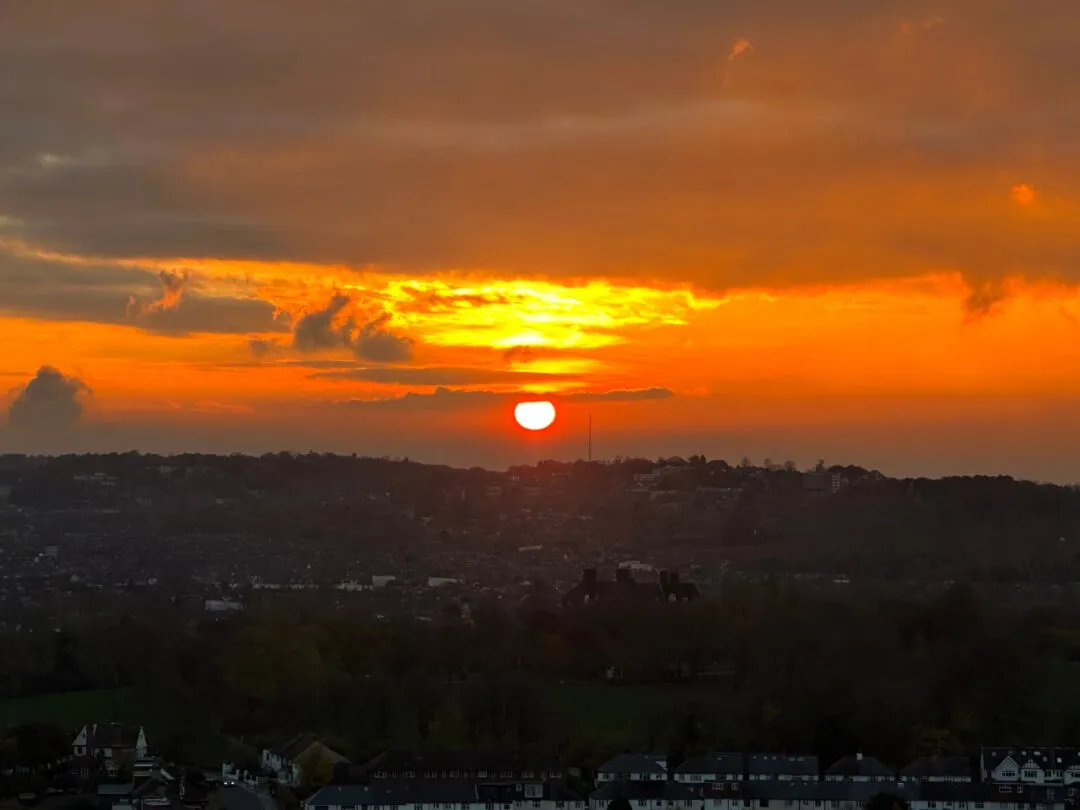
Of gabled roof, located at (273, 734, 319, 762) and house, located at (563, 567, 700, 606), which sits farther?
house, located at (563, 567, 700, 606)

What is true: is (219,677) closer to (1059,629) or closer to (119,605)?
(1059,629)

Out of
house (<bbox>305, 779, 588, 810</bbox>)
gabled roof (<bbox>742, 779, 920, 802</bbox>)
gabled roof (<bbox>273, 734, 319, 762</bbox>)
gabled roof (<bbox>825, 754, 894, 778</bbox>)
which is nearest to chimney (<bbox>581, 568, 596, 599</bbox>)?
gabled roof (<bbox>273, 734, 319, 762</bbox>)

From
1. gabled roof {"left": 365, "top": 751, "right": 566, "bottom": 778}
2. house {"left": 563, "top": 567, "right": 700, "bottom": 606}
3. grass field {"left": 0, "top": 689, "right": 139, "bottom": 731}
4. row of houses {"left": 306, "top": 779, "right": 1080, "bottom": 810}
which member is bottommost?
row of houses {"left": 306, "top": 779, "right": 1080, "bottom": 810}

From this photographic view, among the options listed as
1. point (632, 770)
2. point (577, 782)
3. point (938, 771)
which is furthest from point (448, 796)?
point (938, 771)

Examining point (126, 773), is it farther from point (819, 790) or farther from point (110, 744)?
point (819, 790)

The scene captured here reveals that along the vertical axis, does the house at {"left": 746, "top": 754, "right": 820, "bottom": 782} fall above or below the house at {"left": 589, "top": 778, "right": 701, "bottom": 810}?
above

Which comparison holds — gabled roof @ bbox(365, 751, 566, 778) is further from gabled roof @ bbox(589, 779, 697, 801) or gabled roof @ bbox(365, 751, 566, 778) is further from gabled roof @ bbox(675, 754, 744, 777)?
gabled roof @ bbox(675, 754, 744, 777)

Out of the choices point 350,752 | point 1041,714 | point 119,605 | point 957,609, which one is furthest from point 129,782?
point 119,605

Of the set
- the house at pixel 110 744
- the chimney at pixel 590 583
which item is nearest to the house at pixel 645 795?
the house at pixel 110 744
